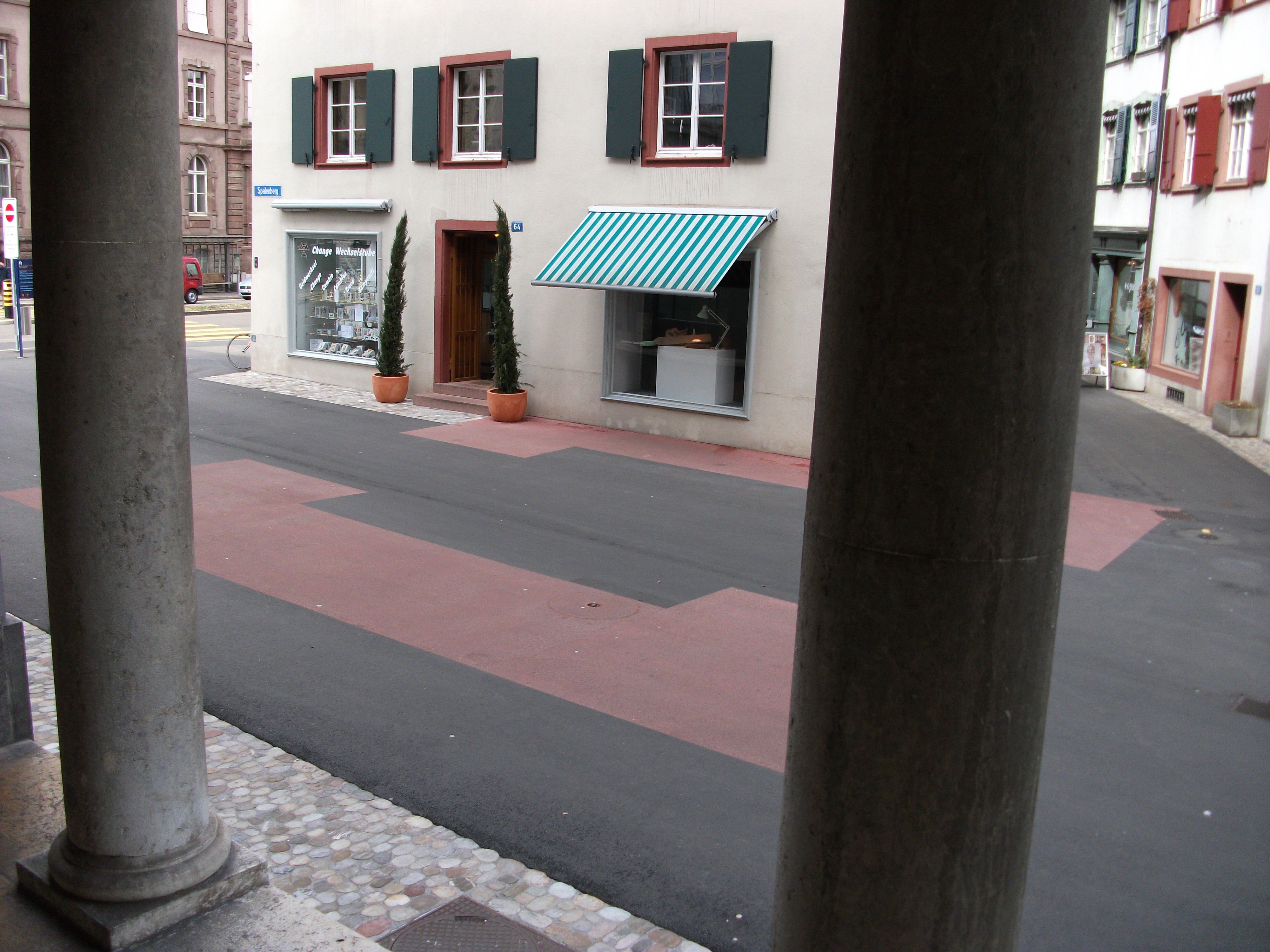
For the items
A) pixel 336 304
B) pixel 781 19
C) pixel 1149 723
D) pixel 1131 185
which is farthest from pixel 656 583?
pixel 1131 185

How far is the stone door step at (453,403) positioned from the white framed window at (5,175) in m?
31.6

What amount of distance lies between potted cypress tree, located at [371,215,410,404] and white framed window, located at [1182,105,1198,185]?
578 inches

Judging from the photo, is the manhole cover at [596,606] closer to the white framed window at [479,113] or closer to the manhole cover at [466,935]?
the manhole cover at [466,935]

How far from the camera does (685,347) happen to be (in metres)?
15.9

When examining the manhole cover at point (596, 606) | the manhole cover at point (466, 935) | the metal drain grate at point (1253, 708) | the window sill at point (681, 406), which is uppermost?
the window sill at point (681, 406)

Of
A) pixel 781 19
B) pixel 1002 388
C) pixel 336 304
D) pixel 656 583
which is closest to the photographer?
pixel 1002 388

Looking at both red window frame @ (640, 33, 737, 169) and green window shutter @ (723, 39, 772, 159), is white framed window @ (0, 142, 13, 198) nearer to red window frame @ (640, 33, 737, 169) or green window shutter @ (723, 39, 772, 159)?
red window frame @ (640, 33, 737, 169)

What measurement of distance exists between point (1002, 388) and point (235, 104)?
167 feet

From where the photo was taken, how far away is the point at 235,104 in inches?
1869

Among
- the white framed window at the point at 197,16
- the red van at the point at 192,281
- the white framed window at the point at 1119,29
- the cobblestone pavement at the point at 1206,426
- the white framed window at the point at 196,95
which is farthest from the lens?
the white framed window at the point at 196,95

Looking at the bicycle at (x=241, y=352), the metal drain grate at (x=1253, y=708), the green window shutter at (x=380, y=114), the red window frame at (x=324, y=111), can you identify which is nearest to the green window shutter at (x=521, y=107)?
the green window shutter at (x=380, y=114)

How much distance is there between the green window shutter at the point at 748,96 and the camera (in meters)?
14.3

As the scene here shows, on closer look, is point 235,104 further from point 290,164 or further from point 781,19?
point 781,19

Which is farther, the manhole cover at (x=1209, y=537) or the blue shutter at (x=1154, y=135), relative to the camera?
the blue shutter at (x=1154, y=135)
